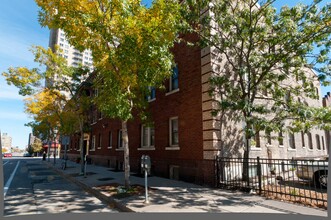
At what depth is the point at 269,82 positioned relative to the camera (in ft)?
35.0

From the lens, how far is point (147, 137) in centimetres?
1474

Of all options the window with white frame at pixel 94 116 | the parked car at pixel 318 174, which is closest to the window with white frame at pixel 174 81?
the parked car at pixel 318 174

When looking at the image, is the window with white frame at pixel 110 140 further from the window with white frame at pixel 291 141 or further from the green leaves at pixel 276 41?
the window with white frame at pixel 291 141

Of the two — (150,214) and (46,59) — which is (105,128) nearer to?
(46,59)

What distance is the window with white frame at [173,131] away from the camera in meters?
12.3

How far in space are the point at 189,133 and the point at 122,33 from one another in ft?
19.1

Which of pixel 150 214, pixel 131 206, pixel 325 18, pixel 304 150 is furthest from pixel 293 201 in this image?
pixel 304 150

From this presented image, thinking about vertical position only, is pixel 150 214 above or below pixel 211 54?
below

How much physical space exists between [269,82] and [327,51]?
8.68 ft

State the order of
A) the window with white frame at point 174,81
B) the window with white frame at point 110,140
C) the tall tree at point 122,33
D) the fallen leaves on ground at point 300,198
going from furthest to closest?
the window with white frame at point 110,140 → the window with white frame at point 174,81 → the tall tree at point 122,33 → the fallen leaves on ground at point 300,198

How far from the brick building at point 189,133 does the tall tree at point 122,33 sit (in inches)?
100

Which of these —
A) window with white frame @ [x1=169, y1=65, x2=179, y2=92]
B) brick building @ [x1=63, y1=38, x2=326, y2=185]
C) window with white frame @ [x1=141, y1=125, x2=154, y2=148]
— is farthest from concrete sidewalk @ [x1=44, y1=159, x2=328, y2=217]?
window with white frame @ [x1=169, y1=65, x2=179, y2=92]

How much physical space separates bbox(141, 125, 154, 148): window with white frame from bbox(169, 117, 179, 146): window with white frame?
2100 millimetres

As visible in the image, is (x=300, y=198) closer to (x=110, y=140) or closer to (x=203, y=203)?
(x=203, y=203)
